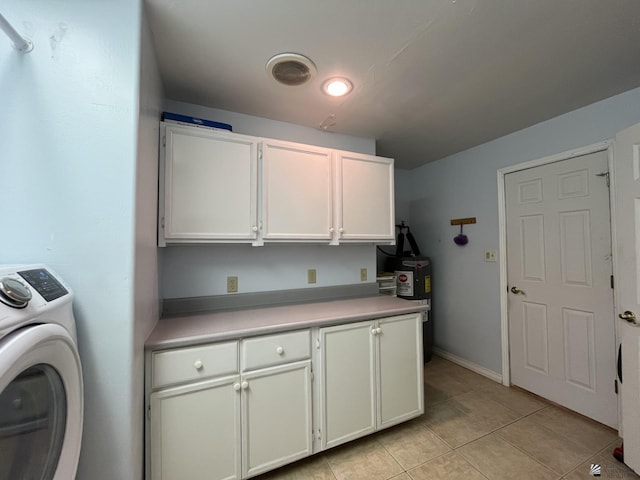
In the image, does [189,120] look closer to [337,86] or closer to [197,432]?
[337,86]

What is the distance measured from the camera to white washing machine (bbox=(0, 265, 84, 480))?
60cm

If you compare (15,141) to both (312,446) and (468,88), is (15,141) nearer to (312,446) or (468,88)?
(312,446)

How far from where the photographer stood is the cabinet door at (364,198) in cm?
194

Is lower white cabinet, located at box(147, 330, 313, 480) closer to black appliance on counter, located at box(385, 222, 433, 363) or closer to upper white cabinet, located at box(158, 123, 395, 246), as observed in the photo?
upper white cabinet, located at box(158, 123, 395, 246)

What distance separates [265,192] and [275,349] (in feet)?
3.20

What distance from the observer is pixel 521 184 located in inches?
90.4

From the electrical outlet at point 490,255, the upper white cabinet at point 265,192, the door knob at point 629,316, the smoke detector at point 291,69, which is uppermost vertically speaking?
the smoke detector at point 291,69

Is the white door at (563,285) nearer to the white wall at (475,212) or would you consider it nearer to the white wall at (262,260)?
the white wall at (475,212)

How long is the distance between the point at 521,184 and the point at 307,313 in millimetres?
2256

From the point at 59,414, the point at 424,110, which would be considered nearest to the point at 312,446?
the point at 59,414

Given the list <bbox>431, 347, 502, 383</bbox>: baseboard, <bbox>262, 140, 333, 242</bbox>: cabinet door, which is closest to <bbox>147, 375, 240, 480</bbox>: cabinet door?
<bbox>262, 140, 333, 242</bbox>: cabinet door

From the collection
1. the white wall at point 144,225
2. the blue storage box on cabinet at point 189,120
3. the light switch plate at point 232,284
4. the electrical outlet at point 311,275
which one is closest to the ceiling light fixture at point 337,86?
the blue storage box on cabinet at point 189,120

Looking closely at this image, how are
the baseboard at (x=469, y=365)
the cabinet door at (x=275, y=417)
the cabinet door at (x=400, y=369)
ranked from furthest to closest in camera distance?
1. the baseboard at (x=469, y=365)
2. the cabinet door at (x=400, y=369)
3. the cabinet door at (x=275, y=417)

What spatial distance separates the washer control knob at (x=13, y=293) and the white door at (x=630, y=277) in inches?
102
